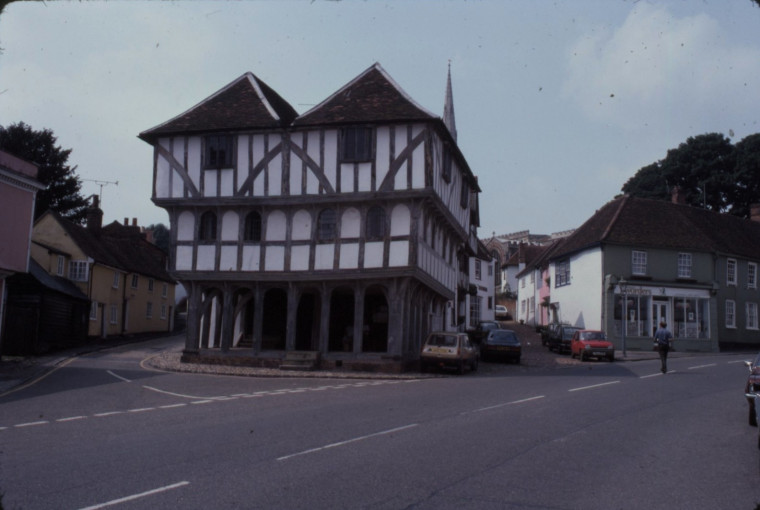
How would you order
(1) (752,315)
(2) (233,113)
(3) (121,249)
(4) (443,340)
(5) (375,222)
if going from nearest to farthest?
(4) (443,340) → (5) (375,222) → (2) (233,113) → (1) (752,315) → (3) (121,249)

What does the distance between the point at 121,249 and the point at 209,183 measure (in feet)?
79.1

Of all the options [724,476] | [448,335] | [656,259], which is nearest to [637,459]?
[724,476]

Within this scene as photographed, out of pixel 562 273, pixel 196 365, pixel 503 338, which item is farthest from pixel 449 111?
pixel 196 365

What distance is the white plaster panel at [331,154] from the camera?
2850 cm

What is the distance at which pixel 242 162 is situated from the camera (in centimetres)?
2961

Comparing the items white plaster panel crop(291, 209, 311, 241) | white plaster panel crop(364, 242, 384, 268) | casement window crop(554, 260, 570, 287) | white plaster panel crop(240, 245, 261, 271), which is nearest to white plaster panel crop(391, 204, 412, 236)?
white plaster panel crop(364, 242, 384, 268)

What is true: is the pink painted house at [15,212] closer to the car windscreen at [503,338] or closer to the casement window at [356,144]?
the casement window at [356,144]

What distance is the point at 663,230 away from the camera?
46.3 m

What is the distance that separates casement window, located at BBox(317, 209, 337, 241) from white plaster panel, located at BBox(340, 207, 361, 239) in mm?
524

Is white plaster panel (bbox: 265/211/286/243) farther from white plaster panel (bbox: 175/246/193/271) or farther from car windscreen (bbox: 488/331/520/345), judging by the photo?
car windscreen (bbox: 488/331/520/345)

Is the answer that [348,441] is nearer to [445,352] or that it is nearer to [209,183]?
[445,352]

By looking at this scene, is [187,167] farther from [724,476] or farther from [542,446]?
[724,476]

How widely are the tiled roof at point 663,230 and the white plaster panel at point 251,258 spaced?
76.1 ft

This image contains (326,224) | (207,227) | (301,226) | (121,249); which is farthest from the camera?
(121,249)
